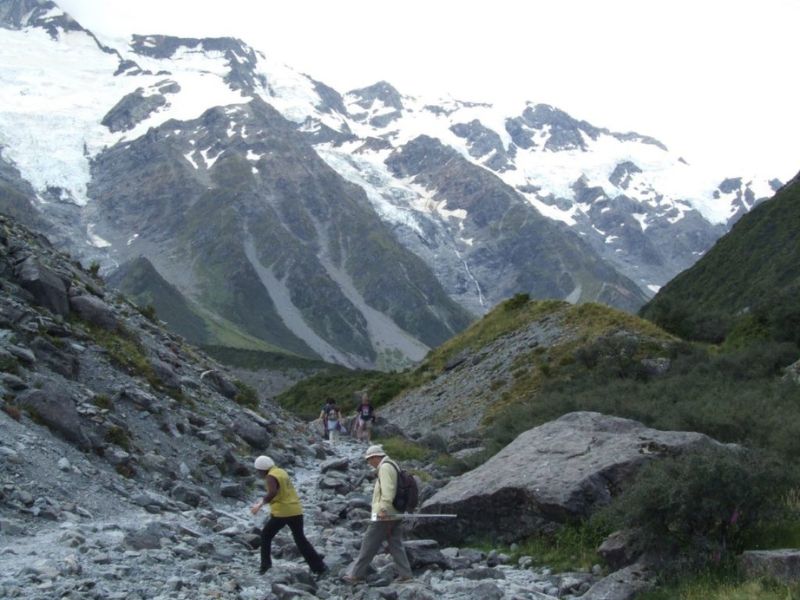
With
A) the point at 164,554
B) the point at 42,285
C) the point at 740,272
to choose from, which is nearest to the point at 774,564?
the point at 164,554

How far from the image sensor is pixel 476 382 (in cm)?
5006

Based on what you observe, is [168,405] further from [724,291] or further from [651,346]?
[724,291]

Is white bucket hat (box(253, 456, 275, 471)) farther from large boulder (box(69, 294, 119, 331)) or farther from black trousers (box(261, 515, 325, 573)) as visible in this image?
large boulder (box(69, 294, 119, 331))

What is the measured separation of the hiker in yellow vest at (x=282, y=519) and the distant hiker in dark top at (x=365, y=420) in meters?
24.0

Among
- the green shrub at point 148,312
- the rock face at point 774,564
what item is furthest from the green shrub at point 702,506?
the green shrub at point 148,312

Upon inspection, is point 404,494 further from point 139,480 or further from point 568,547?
point 139,480

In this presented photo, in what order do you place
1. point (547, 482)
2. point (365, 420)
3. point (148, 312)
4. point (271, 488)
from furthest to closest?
point (365, 420)
point (148, 312)
point (547, 482)
point (271, 488)

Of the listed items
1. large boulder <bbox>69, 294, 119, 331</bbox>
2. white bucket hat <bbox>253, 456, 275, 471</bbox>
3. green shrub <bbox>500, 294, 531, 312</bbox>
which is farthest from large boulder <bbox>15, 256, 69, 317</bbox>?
green shrub <bbox>500, 294, 531, 312</bbox>

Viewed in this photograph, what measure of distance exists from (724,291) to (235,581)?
98.2m

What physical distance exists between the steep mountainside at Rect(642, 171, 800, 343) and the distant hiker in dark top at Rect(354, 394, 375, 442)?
1159 inches

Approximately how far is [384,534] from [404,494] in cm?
78

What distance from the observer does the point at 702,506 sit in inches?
519

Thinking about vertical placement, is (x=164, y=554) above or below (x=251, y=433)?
above

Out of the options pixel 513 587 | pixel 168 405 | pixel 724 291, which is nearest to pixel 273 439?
pixel 168 405
